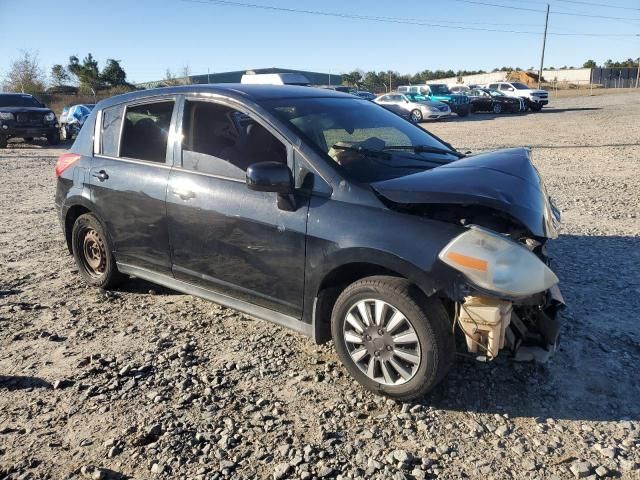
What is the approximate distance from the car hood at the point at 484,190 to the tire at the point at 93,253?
273 cm

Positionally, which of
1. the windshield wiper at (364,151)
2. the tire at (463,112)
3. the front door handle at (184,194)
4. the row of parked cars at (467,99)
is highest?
the row of parked cars at (467,99)

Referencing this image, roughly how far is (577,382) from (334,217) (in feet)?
5.96

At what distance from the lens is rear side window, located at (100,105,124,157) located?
14.8 feet

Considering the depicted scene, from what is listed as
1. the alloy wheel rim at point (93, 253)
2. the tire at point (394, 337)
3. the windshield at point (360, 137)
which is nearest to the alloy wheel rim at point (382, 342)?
the tire at point (394, 337)

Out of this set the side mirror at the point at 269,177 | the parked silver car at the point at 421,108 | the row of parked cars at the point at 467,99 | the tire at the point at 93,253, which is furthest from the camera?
the row of parked cars at the point at 467,99

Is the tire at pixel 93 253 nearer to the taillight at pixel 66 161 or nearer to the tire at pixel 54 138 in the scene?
the taillight at pixel 66 161

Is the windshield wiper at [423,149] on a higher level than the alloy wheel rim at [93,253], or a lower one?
higher

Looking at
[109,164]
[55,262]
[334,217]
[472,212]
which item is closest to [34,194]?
[55,262]

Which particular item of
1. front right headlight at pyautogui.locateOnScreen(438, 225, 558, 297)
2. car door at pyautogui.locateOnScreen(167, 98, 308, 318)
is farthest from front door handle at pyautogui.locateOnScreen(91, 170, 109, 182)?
front right headlight at pyautogui.locateOnScreen(438, 225, 558, 297)

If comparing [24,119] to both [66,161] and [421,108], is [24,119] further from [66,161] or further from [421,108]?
[421,108]

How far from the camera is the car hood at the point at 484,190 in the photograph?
2850mm

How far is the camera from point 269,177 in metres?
3.12

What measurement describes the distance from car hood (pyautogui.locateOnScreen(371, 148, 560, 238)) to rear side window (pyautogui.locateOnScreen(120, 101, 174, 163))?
191cm

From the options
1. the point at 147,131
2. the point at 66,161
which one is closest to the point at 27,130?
the point at 66,161
